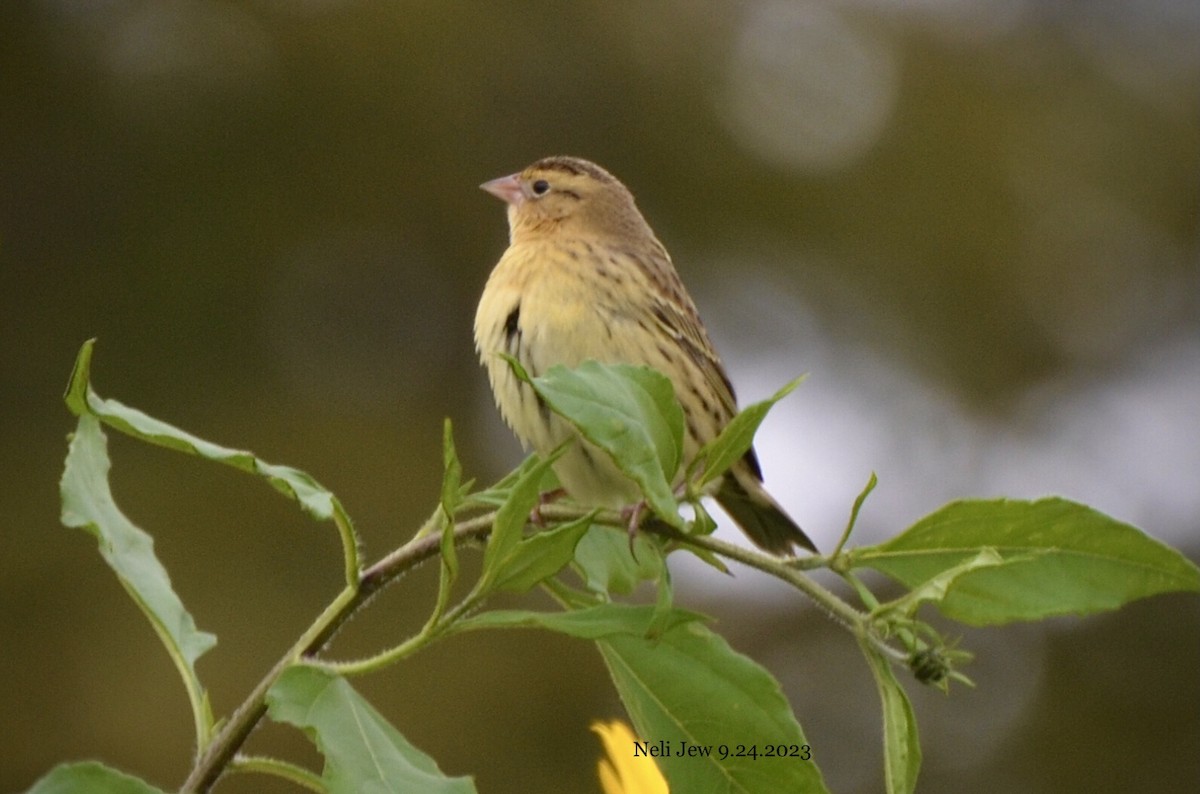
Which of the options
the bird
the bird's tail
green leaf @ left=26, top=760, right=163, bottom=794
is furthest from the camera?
the bird's tail

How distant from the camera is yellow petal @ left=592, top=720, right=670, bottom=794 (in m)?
1.17

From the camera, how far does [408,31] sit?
31.3 feet

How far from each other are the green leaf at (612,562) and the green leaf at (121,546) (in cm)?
41

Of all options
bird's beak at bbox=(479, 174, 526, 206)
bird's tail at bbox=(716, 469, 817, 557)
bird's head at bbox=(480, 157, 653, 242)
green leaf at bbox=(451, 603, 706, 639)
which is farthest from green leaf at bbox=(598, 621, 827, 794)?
bird's beak at bbox=(479, 174, 526, 206)

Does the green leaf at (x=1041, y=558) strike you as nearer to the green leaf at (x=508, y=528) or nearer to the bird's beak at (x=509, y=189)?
the green leaf at (x=508, y=528)

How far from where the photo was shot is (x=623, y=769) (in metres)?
1.19

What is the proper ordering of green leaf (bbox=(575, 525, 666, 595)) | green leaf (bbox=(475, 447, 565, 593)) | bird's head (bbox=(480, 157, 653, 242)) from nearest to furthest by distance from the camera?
green leaf (bbox=(475, 447, 565, 593)) < green leaf (bbox=(575, 525, 666, 595)) < bird's head (bbox=(480, 157, 653, 242))

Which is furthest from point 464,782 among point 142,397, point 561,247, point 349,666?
point 142,397

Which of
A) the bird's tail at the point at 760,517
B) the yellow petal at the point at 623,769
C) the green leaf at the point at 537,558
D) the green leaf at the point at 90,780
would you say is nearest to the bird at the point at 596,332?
the bird's tail at the point at 760,517

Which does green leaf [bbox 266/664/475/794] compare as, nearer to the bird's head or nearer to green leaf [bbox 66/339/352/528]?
→ green leaf [bbox 66/339/352/528]

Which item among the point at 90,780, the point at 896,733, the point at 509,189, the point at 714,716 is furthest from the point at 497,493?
the point at 509,189

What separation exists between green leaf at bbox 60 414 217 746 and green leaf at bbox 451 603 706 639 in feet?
0.91

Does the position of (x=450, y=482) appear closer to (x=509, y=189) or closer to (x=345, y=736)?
(x=345, y=736)

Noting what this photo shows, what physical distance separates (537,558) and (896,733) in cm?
33
